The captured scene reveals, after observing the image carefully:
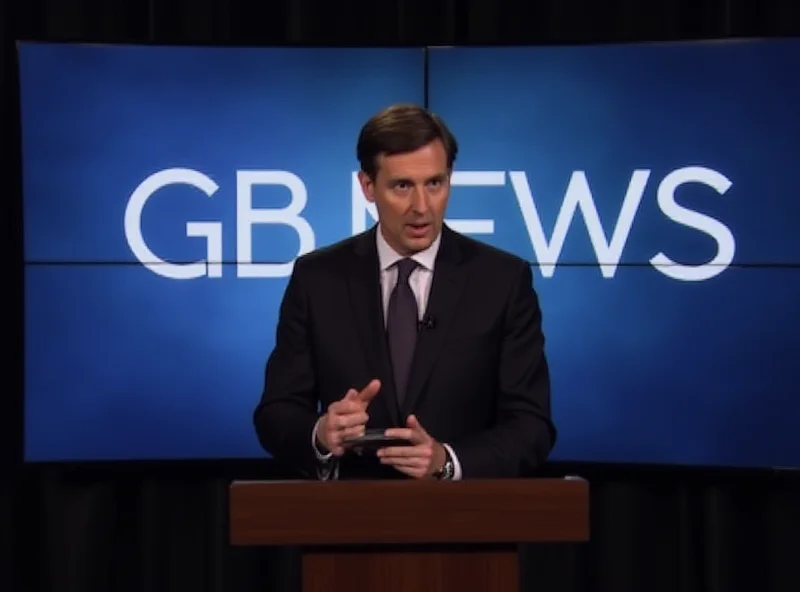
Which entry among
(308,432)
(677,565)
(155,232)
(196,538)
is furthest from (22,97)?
(677,565)

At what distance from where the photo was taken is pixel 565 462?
360cm

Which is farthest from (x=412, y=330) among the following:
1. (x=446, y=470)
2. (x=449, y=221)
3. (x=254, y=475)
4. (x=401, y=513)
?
(x=254, y=475)

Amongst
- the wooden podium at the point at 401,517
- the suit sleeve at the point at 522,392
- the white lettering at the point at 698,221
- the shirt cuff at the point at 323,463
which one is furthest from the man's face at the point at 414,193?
the white lettering at the point at 698,221

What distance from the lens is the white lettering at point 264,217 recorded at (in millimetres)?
3619

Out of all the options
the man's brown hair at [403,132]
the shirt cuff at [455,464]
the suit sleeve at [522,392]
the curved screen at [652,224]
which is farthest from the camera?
the curved screen at [652,224]

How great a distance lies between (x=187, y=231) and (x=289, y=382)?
4.67ft

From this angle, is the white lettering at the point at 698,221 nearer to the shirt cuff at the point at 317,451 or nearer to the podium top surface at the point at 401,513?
the shirt cuff at the point at 317,451

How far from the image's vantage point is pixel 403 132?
2244 millimetres

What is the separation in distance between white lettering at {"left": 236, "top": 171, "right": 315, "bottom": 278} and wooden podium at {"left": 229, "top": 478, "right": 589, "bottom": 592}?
78.2 inches

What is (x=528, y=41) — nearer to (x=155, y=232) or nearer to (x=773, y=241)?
(x=773, y=241)

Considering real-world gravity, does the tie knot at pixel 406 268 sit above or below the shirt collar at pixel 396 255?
below

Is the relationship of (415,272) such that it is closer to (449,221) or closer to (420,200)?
(420,200)

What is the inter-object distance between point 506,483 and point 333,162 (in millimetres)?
2074

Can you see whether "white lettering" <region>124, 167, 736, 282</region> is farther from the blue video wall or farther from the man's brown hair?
the man's brown hair
